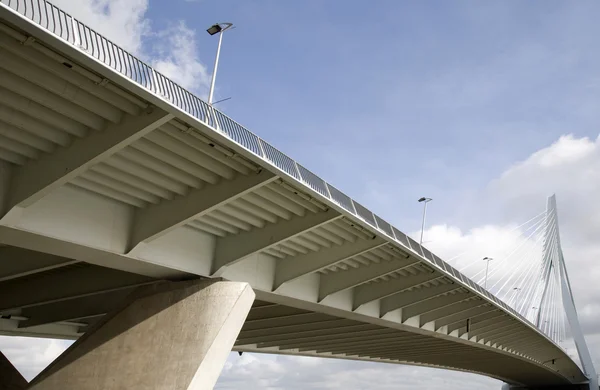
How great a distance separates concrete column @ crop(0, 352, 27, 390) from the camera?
65.2 feet

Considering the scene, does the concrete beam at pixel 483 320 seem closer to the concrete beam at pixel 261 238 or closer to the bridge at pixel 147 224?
the bridge at pixel 147 224

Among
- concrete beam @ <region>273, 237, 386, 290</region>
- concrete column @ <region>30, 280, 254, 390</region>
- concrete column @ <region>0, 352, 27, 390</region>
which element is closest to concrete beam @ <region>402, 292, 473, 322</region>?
concrete beam @ <region>273, 237, 386, 290</region>

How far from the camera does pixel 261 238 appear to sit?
1770 cm

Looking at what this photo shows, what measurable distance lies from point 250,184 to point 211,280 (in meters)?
4.15

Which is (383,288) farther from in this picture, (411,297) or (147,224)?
(147,224)

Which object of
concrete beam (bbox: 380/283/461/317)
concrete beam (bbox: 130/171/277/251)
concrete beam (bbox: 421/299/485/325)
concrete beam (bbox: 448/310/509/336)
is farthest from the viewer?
concrete beam (bbox: 448/310/509/336)

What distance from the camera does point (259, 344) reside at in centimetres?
4078

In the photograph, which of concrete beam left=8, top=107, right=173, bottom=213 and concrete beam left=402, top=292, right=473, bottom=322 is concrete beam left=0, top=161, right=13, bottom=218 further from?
concrete beam left=402, top=292, right=473, bottom=322

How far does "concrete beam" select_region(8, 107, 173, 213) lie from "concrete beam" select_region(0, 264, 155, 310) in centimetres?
678

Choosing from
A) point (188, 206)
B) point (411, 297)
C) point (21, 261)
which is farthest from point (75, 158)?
point (411, 297)

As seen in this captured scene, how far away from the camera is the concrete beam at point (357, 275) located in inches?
883

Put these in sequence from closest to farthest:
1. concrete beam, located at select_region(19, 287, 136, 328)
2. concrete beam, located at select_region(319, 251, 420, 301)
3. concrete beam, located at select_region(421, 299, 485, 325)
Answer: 1. concrete beam, located at select_region(319, 251, 420, 301)
2. concrete beam, located at select_region(19, 287, 136, 328)
3. concrete beam, located at select_region(421, 299, 485, 325)

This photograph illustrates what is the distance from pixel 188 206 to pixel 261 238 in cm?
338

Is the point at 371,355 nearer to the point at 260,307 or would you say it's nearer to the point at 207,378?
the point at 260,307
